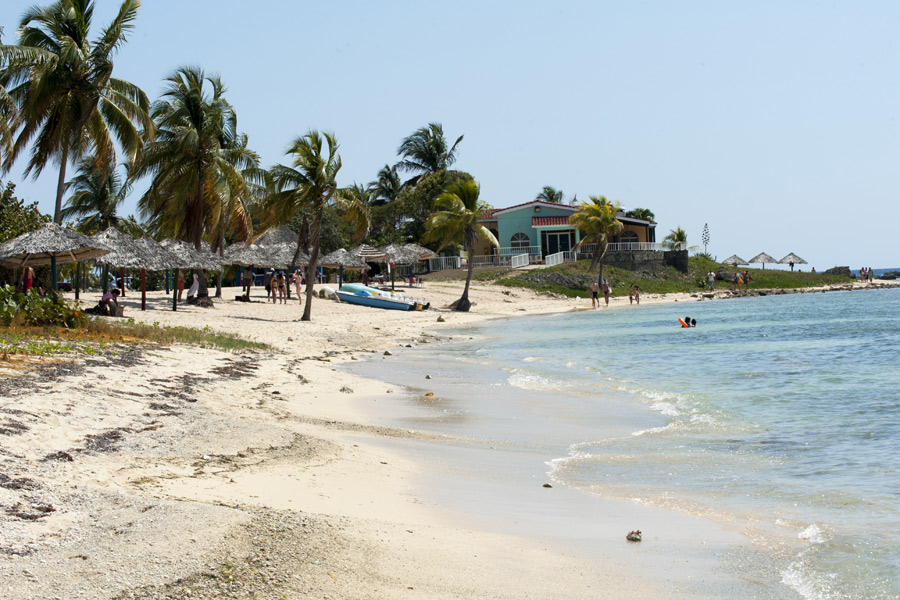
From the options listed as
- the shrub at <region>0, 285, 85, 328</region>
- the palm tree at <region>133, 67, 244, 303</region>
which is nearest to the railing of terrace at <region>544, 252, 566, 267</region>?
the palm tree at <region>133, 67, 244, 303</region>

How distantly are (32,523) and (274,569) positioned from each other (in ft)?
4.58

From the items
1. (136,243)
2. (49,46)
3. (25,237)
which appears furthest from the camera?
(136,243)

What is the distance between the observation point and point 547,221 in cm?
5897

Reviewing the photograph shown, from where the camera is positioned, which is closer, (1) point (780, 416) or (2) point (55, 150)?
(1) point (780, 416)

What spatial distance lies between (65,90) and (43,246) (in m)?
5.91

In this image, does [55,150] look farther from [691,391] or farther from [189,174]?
[691,391]

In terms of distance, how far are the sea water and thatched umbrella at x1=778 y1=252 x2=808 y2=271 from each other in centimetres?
5986

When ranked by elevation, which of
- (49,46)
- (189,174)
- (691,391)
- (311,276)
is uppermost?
(49,46)

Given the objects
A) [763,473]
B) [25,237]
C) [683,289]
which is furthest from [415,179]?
[763,473]

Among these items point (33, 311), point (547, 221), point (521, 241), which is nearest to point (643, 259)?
point (547, 221)

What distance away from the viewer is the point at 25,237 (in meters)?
19.5

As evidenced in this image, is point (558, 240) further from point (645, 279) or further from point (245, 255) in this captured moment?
point (245, 255)

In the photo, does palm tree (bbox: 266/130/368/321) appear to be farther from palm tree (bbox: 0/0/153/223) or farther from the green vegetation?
the green vegetation

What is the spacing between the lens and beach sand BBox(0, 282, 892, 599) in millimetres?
3992
